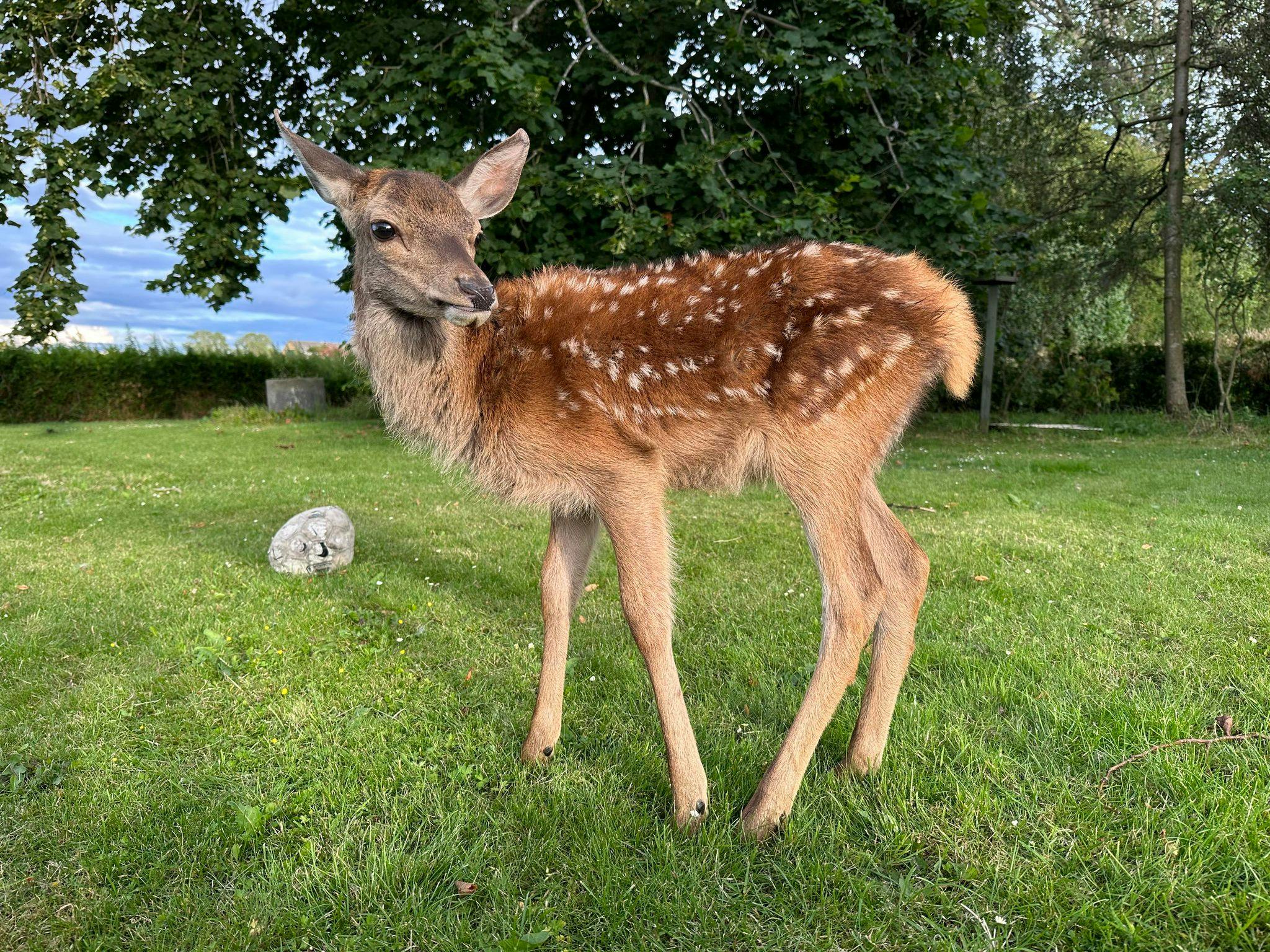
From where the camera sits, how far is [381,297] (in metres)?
3.64

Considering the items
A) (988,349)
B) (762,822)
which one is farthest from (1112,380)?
(762,822)

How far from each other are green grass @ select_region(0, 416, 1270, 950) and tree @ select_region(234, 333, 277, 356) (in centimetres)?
→ 2191

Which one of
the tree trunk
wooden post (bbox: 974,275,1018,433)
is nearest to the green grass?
wooden post (bbox: 974,275,1018,433)

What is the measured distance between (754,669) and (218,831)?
8.01 ft

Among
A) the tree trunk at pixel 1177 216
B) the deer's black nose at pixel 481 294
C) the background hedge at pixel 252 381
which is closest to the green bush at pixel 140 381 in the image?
the background hedge at pixel 252 381

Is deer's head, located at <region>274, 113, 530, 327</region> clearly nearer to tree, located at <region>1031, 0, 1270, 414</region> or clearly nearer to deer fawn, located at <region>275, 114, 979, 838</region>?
deer fawn, located at <region>275, 114, 979, 838</region>

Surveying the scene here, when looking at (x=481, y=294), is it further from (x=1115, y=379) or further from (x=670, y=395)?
(x=1115, y=379)

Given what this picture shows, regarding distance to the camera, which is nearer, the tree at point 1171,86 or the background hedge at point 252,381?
the tree at point 1171,86

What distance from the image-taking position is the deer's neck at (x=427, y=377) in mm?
3623

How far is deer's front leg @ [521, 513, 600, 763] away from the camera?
3.56 m

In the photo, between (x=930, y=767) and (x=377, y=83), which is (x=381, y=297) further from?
(x=377, y=83)

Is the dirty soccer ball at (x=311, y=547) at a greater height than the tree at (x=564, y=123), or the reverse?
the tree at (x=564, y=123)

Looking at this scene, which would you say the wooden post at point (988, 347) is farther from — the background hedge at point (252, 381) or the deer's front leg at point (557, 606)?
the deer's front leg at point (557, 606)

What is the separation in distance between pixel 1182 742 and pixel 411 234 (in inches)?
142
